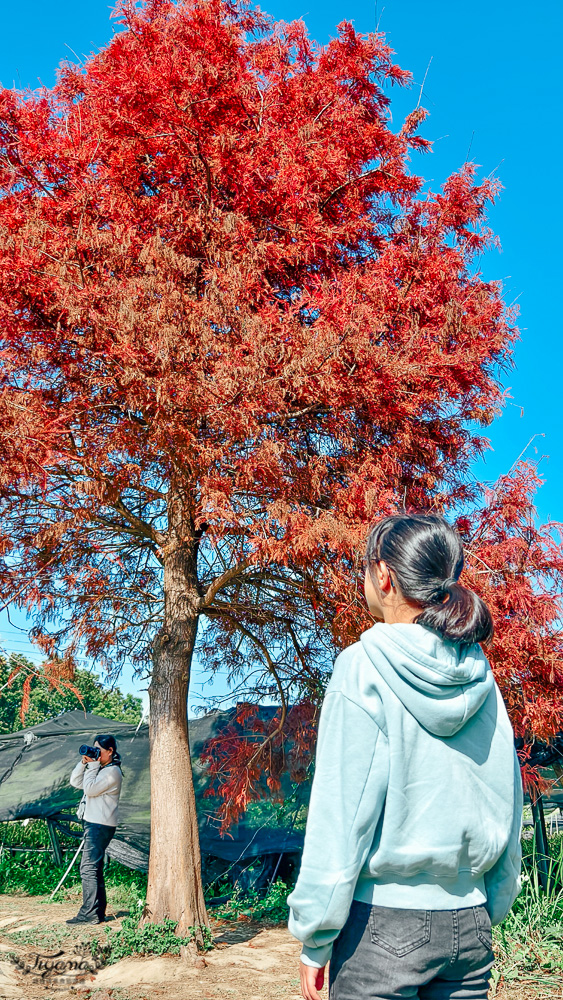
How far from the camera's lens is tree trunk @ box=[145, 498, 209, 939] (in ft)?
18.1

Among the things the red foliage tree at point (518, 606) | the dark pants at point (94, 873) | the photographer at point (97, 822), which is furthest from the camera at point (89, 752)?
the red foliage tree at point (518, 606)

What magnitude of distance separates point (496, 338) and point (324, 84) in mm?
2438

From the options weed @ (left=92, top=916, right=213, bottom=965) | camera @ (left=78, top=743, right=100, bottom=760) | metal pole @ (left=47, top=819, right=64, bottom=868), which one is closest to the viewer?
weed @ (left=92, top=916, right=213, bottom=965)

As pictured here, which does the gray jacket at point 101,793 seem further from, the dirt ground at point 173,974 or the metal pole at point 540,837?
the metal pole at point 540,837

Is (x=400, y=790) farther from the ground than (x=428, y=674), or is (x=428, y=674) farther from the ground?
(x=428, y=674)

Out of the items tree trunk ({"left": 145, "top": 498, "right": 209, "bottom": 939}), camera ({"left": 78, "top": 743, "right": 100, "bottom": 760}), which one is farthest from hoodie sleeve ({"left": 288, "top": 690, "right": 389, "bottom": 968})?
camera ({"left": 78, "top": 743, "right": 100, "bottom": 760})

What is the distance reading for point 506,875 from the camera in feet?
4.54

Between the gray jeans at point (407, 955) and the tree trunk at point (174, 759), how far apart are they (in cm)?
470

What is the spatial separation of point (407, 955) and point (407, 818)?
21 centimetres

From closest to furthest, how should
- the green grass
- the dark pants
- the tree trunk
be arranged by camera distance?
the green grass
the tree trunk
the dark pants

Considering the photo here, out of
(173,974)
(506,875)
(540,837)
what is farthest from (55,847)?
(506,875)

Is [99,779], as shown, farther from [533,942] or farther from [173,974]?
[533,942]

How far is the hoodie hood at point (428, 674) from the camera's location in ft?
4.18

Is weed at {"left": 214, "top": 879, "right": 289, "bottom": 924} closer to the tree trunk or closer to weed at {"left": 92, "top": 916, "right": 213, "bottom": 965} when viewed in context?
the tree trunk
